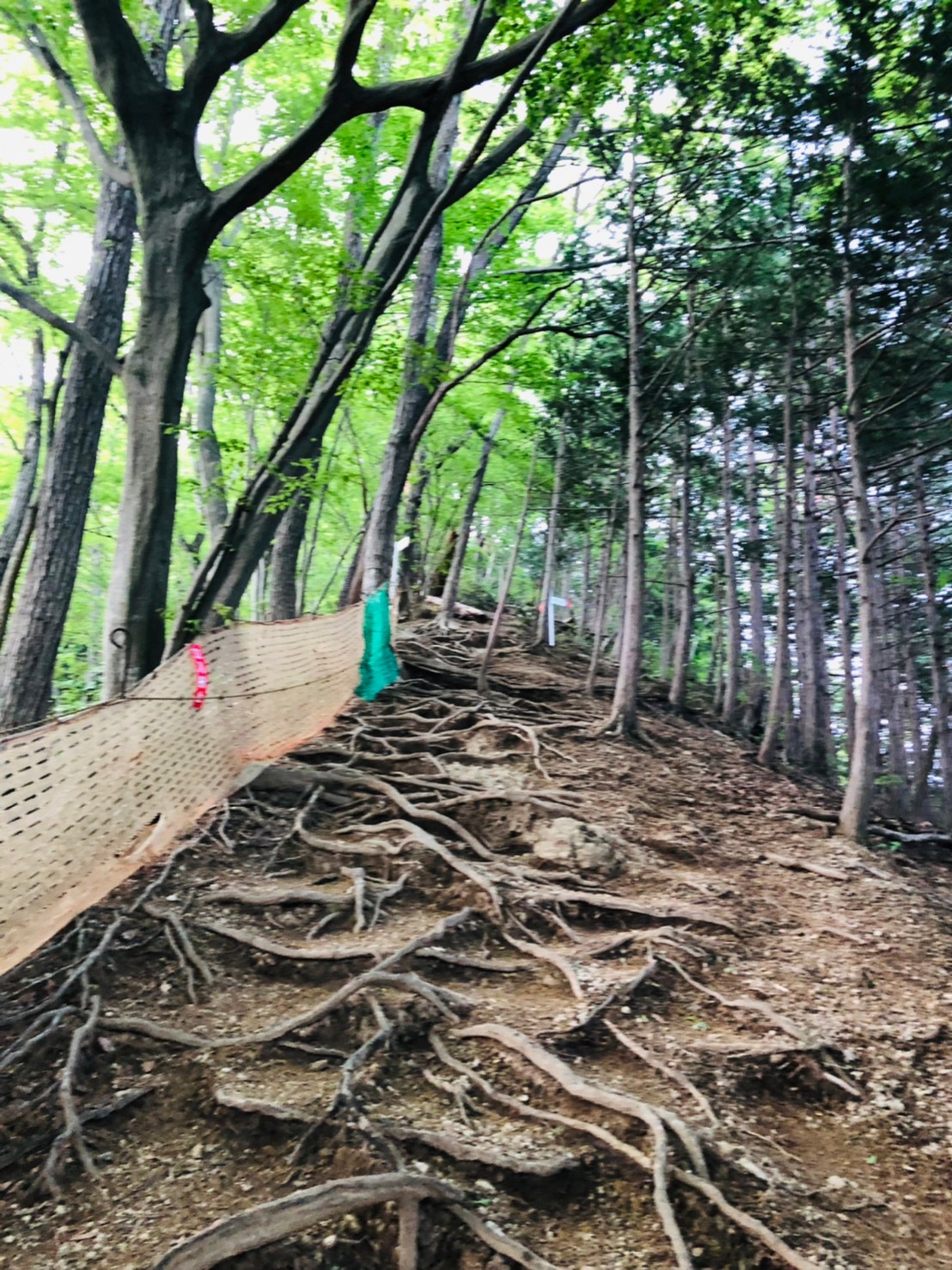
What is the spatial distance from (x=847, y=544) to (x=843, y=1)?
10234 mm

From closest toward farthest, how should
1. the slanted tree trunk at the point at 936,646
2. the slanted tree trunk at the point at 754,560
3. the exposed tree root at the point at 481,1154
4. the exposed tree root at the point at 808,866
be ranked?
1. the exposed tree root at the point at 481,1154
2. the exposed tree root at the point at 808,866
3. the slanted tree trunk at the point at 936,646
4. the slanted tree trunk at the point at 754,560

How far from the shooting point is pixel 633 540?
9852 mm

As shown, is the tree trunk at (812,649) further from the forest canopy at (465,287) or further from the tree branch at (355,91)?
the tree branch at (355,91)

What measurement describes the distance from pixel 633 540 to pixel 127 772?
7042mm

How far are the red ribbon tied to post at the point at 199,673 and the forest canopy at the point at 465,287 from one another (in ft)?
1.49

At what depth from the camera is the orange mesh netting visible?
3338 millimetres

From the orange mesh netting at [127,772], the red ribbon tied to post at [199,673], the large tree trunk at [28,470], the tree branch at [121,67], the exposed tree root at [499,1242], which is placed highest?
the tree branch at [121,67]

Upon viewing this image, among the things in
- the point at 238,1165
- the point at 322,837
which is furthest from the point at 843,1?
the point at 238,1165

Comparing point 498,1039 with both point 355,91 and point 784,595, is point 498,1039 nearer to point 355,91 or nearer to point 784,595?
point 355,91

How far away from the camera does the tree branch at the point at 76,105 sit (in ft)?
19.5

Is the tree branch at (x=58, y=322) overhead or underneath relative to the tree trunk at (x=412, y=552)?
overhead

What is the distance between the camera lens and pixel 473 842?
6.23m

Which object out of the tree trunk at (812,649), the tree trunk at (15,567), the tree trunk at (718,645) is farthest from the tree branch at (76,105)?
the tree trunk at (718,645)

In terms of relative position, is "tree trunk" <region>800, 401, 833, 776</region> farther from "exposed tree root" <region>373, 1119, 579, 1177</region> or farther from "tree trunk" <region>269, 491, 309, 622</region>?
"exposed tree root" <region>373, 1119, 579, 1177</region>
